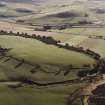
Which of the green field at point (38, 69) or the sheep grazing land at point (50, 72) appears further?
the sheep grazing land at point (50, 72)

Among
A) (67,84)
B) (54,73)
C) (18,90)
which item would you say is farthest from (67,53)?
(18,90)

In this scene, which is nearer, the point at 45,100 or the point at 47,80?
the point at 45,100

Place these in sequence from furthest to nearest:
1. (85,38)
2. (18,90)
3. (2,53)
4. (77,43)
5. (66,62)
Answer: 1. (85,38)
2. (77,43)
3. (2,53)
4. (66,62)
5. (18,90)

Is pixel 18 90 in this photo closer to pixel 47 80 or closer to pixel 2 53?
pixel 47 80

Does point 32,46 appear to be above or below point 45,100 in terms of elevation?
above

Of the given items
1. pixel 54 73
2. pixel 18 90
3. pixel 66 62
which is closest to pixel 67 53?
pixel 66 62

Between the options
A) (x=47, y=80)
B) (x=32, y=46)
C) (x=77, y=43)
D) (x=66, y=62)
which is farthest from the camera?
(x=77, y=43)

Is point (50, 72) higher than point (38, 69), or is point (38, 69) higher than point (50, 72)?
point (38, 69)

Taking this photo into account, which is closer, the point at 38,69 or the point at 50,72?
the point at 50,72

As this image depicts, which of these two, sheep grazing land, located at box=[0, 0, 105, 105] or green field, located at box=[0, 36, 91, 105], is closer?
green field, located at box=[0, 36, 91, 105]

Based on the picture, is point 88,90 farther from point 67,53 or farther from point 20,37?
point 20,37
